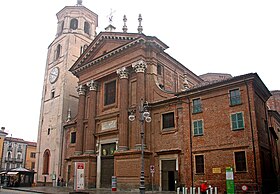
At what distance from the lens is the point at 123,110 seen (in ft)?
89.4

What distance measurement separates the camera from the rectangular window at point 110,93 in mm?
30375

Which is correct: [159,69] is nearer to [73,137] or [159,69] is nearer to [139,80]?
[139,80]

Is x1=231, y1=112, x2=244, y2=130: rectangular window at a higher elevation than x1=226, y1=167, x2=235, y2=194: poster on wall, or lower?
higher

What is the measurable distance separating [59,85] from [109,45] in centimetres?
1150

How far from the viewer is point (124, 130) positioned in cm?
2659

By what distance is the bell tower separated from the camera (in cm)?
3694

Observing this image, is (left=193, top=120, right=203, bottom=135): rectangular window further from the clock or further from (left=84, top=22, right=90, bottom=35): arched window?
(left=84, top=22, right=90, bottom=35): arched window

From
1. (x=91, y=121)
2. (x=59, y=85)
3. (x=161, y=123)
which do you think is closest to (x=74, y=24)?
(x=59, y=85)

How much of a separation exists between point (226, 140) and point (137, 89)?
32.3ft

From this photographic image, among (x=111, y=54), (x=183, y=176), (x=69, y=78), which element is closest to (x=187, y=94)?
(x=183, y=176)

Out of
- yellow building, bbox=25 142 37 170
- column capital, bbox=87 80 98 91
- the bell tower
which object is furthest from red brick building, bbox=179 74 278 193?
yellow building, bbox=25 142 37 170

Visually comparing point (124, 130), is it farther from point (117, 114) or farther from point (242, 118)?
point (242, 118)

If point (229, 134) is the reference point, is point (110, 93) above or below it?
above

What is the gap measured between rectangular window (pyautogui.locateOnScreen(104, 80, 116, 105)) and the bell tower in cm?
779
